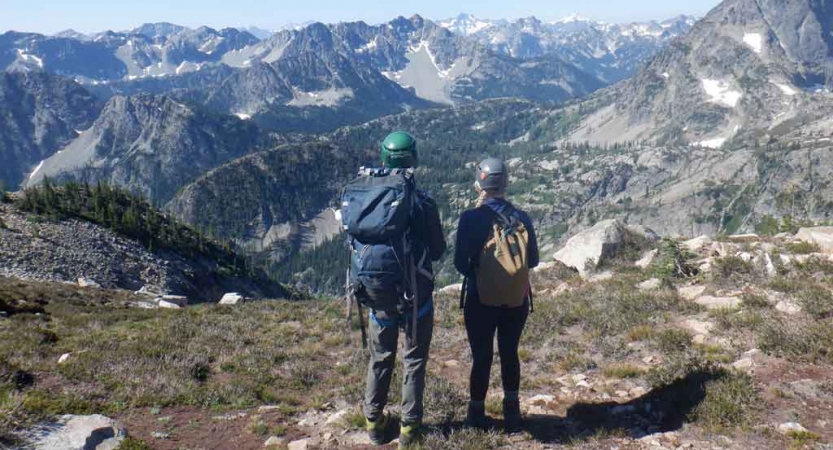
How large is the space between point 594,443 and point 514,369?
1.73 meters

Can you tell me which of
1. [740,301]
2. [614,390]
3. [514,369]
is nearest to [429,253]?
[514,369]

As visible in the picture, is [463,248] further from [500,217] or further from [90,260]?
[90,260]

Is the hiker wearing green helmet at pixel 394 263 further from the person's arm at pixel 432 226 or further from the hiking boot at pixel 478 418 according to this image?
the hiking boot at pixel 478 418

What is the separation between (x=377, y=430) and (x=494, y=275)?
3474 mm

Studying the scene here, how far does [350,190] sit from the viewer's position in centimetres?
813

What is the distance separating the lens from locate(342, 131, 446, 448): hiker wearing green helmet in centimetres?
773

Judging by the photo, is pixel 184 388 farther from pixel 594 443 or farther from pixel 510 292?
pixel 594 443

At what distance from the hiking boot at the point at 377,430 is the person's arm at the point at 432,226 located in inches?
123

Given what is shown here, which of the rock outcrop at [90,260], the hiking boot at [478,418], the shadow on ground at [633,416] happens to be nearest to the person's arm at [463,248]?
the hiking boot at [478,418]

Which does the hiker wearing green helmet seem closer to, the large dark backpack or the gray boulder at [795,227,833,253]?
the large dark backpack

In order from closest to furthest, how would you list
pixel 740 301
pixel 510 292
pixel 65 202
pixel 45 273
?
pixel 510 292 → pixel 740 301 → pixel 45 273 → pixel 65 202

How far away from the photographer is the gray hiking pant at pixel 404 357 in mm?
8227

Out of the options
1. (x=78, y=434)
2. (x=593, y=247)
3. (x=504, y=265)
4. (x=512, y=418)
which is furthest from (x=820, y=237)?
(x=78, y=434)

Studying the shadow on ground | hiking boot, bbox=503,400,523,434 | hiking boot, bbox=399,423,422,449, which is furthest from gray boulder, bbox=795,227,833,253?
hiking boot, bbox=399,423,422,449
